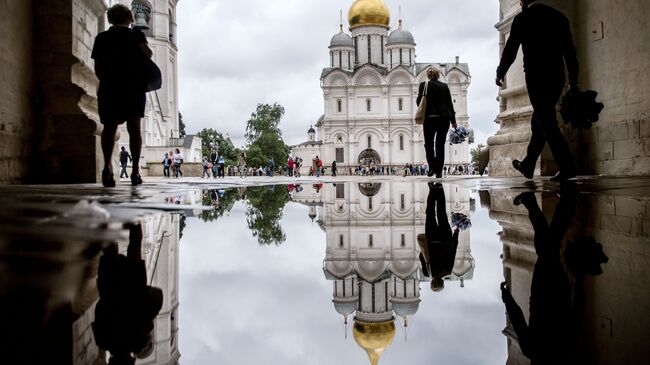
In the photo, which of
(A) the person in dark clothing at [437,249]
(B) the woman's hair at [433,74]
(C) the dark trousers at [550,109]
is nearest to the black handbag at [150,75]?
(A) the person in dark clothing at [437,249]

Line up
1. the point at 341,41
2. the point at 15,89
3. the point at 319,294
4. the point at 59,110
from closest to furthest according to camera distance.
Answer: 1. the point at 319,294
2. the point at 15,89
3. the point at 59,110
4. the point at 341,41

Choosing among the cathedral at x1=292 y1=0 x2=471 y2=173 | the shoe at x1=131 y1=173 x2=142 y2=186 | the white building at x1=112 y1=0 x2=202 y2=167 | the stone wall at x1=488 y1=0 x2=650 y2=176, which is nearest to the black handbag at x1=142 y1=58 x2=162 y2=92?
the shoe at x1=131 y1=173 x2=142 y2=186

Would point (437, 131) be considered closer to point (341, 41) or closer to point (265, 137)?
point (341, 41)

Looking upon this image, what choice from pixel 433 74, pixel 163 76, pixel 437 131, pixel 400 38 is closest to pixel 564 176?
pixel 437 131

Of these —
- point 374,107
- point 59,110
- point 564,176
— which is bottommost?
point 564,176

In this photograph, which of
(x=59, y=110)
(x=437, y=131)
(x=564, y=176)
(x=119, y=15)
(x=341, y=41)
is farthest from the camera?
(x=341, y=41)

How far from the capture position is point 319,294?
3.34ft

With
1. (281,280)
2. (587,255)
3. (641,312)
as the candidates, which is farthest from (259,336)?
(587,255)

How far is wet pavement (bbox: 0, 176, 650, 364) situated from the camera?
2.23 ft

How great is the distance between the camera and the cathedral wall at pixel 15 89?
4805 mm

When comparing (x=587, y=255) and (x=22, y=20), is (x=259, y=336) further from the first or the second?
(x=22, y=20)

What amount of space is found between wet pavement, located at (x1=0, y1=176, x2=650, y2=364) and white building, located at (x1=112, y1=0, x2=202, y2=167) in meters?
38.9

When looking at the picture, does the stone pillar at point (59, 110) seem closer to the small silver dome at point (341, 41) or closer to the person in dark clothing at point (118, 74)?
the person in dark clothing at point (118, 74)

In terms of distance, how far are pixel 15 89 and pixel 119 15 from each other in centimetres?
134
